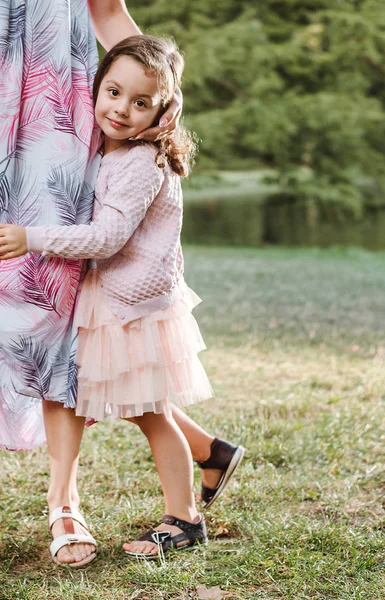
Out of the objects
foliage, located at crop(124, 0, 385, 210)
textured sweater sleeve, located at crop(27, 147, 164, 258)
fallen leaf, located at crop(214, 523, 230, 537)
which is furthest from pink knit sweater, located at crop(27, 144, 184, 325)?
foliage, located at crop(124, 0, 385, 210)

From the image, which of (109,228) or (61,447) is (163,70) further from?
(61,447)

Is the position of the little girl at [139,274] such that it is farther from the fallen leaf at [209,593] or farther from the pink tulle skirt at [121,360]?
the fallen leaf at [209,593]

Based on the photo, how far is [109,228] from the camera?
198 cm

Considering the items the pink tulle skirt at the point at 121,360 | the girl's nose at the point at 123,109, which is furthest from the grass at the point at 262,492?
the girl's nose at the point at 123,109

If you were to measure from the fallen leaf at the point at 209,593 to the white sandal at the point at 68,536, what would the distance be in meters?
0.34

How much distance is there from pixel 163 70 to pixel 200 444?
1155 mm

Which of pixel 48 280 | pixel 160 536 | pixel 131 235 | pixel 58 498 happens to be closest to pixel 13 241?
pixel 48 280

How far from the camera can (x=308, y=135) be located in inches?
530

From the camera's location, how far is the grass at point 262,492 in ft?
6.54

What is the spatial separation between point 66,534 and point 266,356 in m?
2.52

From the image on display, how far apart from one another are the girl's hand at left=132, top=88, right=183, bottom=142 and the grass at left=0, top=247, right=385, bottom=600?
112 cm

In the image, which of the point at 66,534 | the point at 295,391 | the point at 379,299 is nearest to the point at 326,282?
the point at 379,299

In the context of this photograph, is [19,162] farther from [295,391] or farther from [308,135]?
[308,135]

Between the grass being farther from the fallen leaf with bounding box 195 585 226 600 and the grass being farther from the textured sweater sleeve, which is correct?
the textured sweater sleeve
